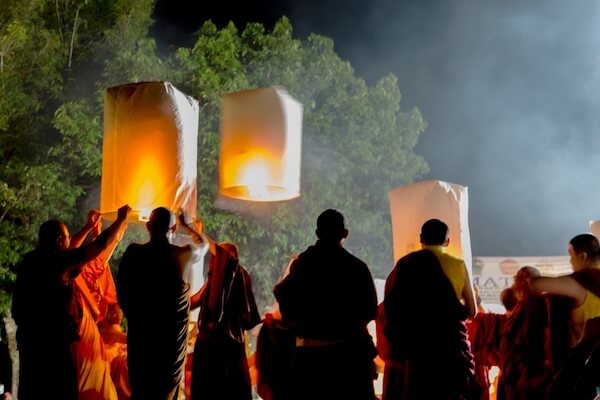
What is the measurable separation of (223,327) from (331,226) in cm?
131

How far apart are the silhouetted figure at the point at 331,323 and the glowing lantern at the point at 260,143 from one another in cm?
127

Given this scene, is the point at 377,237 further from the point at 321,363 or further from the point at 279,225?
the point at 321,363

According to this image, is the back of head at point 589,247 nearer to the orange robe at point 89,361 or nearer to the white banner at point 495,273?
the orange robe at point 89,361

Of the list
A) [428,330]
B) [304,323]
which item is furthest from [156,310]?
[428,330]

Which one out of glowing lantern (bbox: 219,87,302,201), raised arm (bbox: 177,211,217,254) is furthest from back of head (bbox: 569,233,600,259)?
raised arm (bbox: 177,211,217,254)

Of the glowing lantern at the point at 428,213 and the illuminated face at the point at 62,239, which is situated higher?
the glowing lantern at the point at 428,213

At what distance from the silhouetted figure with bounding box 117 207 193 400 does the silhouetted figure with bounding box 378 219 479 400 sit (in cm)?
141

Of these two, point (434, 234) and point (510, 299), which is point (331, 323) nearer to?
point (434, 234)

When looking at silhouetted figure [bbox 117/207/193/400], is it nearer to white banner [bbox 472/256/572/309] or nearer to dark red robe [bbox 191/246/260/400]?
dark red robe [bbox 191/246/260/400]

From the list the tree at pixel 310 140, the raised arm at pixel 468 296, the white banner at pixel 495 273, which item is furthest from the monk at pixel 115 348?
the white banner at pixel 495 273

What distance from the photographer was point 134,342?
4.45 m

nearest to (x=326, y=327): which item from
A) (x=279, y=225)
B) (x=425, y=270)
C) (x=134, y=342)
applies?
(x=425, y=270)

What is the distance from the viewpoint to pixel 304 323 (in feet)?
13.5

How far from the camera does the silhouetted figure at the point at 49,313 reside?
4363 mm
